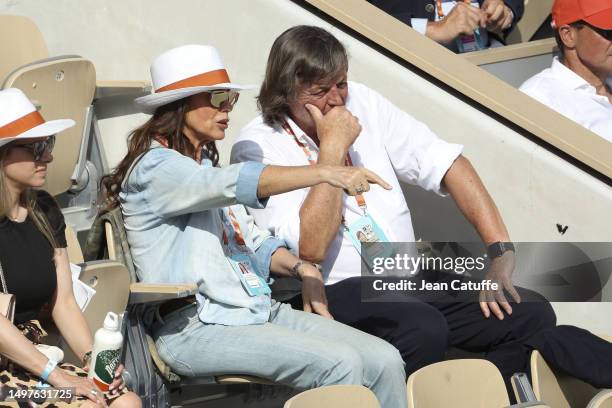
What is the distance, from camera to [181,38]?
16.8 ft

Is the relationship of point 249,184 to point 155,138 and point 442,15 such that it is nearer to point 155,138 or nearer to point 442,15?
point 155,138

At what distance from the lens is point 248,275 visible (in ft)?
13.7

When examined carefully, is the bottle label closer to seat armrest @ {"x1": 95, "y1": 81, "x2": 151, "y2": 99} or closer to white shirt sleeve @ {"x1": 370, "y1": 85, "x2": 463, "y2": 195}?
seat armrest @ {"x1": 95, "y1": 81, "x2": 151, "y2": 99}

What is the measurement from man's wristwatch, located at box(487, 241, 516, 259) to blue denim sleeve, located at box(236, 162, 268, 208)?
4.24ft

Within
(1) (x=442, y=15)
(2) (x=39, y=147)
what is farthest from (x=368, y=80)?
(2) (x=39, y=147)

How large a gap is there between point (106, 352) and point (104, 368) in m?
0.05

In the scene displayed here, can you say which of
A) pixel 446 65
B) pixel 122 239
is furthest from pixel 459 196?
pixel 122 239

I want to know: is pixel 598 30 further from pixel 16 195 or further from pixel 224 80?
pixel 16 195

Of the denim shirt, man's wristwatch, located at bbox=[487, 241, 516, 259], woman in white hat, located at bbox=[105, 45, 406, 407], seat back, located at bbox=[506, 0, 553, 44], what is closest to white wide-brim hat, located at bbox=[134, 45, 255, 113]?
woman in white hat, located at bbox=[105, 45, 406, 407]

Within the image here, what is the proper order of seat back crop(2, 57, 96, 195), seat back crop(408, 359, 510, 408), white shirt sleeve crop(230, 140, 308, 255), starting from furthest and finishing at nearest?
1. white shirt sleeve crop(230, 140, 308, 255)
2. seat back crop(2, 57, 96, 195)
3. seat back crop(408, 359, 510, 408)

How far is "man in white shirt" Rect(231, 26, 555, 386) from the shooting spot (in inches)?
171

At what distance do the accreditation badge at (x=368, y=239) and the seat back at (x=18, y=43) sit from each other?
57.5 inches
